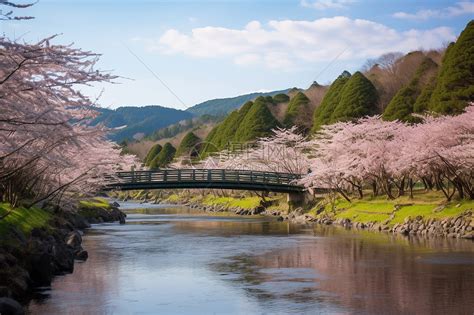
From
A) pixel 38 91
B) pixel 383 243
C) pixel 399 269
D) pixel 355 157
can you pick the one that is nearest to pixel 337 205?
pixel 355 157

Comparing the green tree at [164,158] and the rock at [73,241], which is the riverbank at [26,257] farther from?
the green tree at [164,158]

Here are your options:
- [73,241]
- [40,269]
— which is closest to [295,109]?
[73,241]

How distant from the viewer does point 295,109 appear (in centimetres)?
8975

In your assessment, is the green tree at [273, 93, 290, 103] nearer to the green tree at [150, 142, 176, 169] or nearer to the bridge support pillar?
the green tree at [150, 142, 176, 169]

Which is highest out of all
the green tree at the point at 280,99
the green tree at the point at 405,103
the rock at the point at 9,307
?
the green tree at the point at 280,99

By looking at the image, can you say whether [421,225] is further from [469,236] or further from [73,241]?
[73,241]

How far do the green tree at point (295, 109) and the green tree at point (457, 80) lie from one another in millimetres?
39753

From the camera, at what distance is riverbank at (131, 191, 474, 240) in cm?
3528

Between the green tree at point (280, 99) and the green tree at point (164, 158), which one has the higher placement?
the green tree at point (280, 99)

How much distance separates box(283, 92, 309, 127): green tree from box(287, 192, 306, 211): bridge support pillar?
27.1 meters

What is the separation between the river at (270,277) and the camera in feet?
→ 57.9

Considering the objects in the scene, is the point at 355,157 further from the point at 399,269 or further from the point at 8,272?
the point at 8,272

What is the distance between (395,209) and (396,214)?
0.87 meters

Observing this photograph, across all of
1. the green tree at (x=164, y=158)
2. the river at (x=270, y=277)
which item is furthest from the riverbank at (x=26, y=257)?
the green tree at (x=164, y=158)
